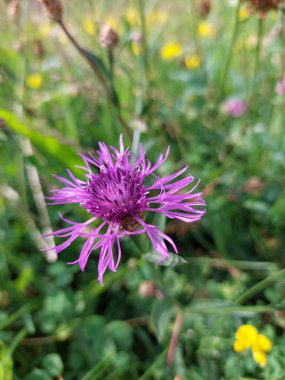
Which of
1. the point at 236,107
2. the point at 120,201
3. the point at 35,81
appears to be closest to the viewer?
the point at 120,201

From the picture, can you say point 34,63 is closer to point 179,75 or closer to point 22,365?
point 179,75

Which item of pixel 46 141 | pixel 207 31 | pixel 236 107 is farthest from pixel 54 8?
pixel 207 31

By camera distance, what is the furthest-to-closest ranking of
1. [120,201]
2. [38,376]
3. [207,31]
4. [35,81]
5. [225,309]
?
[207,31] < [35,81] < [38,376] < [225,309] < [120,201]

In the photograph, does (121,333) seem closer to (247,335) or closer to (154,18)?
(247,335)

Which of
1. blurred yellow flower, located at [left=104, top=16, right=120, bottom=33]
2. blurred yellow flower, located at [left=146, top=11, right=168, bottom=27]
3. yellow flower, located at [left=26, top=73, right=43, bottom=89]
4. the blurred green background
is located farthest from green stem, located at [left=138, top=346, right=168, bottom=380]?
blurred yellow flower, located at [left=146, top=11, right=168, bottom=27]

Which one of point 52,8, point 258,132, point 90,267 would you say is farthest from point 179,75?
point 90,267

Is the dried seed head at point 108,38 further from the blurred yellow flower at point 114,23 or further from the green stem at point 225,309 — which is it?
the blurred yellow flower at point 114,23

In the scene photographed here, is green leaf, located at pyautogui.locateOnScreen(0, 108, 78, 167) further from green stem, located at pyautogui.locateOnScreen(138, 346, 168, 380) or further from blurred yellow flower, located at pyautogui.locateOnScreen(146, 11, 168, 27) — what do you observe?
blurred yellow flower, located at pyautogui.locateOnScreen(146, 11, 168, 27)
